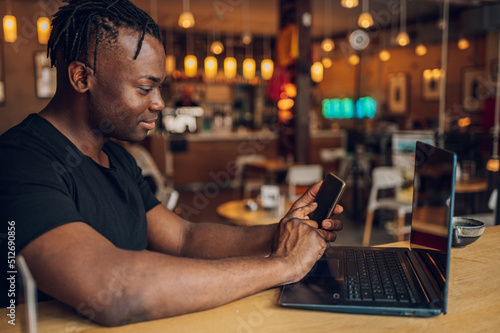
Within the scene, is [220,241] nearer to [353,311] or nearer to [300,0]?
[353,311]

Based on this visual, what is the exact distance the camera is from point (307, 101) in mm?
6012

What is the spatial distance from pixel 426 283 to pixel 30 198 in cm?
87

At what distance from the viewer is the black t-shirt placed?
2.85 ft

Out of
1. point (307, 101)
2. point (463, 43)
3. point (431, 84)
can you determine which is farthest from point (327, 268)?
point (431, 84)

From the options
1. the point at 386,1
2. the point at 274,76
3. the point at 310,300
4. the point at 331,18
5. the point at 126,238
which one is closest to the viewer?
the point at 310,300

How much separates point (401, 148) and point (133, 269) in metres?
5.38

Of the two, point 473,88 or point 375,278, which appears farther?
point 473,88

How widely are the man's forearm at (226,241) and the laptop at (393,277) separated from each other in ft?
0.71

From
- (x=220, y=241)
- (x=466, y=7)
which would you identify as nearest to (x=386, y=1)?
(x=466, y=7)

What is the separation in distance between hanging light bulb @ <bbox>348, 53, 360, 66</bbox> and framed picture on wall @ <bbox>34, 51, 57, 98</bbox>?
6649mm

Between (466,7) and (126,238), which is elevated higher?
Result: (466,7)

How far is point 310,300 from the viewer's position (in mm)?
970

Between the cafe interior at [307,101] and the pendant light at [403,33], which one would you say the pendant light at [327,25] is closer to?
the cafe interior at [307,101]

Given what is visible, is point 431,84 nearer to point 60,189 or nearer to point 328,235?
point 328,235
